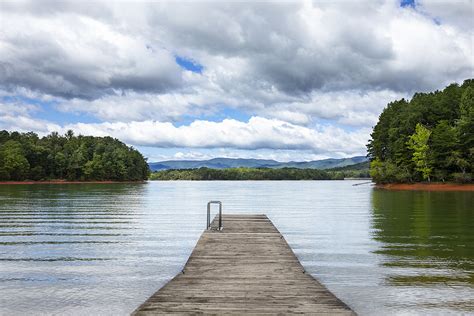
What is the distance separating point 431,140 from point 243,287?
105063 mm

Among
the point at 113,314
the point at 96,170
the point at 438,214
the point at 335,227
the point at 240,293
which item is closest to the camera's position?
the point at 240,293

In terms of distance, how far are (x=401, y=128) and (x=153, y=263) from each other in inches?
4238

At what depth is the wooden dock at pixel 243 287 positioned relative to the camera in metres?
10.0

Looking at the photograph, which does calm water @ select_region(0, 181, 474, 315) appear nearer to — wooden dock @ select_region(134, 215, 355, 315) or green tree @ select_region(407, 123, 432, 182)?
wooden dock @ select_region(134, 215, 355, 315)

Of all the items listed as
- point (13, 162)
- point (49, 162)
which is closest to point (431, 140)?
point (13, 162)

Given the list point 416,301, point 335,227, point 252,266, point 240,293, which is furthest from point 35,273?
point 335,227

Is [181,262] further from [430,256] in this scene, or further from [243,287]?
[430,256]

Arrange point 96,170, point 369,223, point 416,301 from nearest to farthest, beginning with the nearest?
1. point 416,301
2. point 369,223
3. point 96,170

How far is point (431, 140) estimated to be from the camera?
107m

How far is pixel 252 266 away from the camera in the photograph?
15.4 metres

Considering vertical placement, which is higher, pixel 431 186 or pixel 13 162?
pixel 13 162

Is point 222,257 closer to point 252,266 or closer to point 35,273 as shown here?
point 252,266

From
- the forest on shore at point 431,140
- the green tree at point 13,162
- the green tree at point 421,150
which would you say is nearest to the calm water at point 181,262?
the forest on shore at point 431,140

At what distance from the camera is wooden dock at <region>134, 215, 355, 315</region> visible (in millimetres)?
10039
